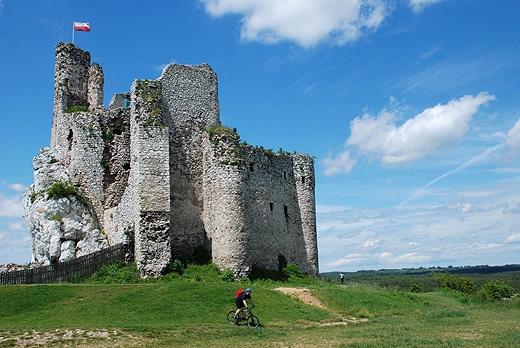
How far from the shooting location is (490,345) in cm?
1552

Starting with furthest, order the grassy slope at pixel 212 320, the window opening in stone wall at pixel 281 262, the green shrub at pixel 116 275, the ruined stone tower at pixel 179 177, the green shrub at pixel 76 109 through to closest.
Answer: the green shrub at pixel 76 109, the window opening in stone wall at pixel 281 262, the ruined stone tower at pixel 179 177, the green shrub at pixel 116 275, the grassy slope at pixel 212 320

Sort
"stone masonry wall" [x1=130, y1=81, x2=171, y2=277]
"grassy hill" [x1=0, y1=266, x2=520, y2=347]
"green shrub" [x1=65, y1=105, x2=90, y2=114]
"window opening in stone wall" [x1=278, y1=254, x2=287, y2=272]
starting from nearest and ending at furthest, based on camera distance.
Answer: "grassy hill" [x1=0, y1=266, x2=520, y2=347]
"stone masonry wall" [x1=130, y1=81, x2=171, y2=277]
"window opening in stone wall" [x1=278, y1=254, x2=287, y2=272]
"green shrub" [x1=65, y1=105, x2=90, y2=114]

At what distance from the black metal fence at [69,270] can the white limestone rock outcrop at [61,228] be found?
234 cm

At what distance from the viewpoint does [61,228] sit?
105 feet

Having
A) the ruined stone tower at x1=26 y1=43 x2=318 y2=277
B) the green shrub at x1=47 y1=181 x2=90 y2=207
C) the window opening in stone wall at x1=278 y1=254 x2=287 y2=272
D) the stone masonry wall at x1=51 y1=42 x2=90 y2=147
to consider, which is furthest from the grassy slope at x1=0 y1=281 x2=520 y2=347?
the stone masonry wall at x1=51 y1=42 x2=90 y2=147

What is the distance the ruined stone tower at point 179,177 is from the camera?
99.5ft

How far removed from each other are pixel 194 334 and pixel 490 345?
902 centimetres

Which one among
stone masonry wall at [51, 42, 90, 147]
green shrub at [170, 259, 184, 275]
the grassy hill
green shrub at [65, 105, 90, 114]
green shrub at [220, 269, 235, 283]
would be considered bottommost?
the grassy hill

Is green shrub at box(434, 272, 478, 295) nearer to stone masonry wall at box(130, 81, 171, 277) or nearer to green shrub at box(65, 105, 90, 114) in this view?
stone masonry wall at box(130, 81, 171, 277)

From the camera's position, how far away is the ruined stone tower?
30312 mm

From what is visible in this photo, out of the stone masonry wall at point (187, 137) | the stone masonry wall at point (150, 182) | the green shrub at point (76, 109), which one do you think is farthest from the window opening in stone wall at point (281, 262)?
the green shrub at point (76, 109)

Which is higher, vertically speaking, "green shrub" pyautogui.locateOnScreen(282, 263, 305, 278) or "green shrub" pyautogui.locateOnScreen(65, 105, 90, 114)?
"green shrub" pyautogui.locateOnScreen(65, 105, 90, 114)

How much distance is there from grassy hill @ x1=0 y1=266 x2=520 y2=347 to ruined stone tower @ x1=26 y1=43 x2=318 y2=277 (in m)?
4.71

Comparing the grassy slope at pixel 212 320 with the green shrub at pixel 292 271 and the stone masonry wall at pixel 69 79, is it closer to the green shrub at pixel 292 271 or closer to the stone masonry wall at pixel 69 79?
the green shrub at pixel 292 271
